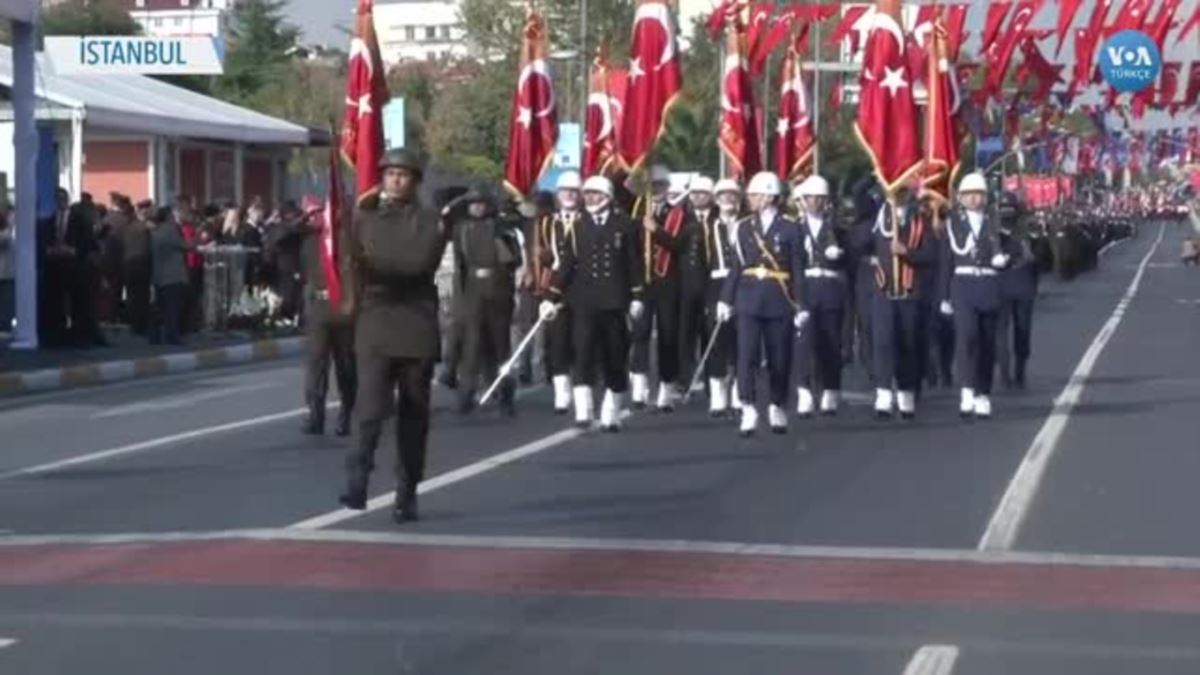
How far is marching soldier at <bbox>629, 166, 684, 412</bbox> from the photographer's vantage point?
24.2 metres

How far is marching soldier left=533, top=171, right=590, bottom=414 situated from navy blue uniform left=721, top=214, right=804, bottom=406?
4.02 feet

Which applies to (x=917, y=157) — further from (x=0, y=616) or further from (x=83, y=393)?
(x=0, y=616)

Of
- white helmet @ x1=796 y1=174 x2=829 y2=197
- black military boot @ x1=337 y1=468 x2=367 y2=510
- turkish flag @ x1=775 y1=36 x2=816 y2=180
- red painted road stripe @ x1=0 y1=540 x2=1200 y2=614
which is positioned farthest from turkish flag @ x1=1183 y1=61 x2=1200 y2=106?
red painted road stripe @ x1=0 y1=540 x2=1200 y2=614

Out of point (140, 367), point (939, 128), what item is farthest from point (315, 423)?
point (140, 367)

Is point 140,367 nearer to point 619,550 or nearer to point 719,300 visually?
point 719,300

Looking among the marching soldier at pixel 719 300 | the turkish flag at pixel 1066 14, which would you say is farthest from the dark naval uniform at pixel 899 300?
the turkish flag at pixel 1066 14

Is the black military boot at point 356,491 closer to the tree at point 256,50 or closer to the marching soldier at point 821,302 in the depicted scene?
the marching soldier at point 821,302

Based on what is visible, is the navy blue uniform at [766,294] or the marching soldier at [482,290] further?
the marching soldier at [482,290]

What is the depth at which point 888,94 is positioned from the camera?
27.7 metres

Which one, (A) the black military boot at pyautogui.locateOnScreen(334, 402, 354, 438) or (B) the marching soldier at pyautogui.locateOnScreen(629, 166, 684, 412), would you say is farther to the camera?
(B) the marching soldier at pyautogui.locateOnScreen(629, 166, 684, 412)

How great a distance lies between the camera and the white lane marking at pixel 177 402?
84.3ft

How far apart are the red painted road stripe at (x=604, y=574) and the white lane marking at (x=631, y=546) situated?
0.13m

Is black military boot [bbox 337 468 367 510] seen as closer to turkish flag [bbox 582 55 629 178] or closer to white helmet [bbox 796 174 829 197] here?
white helmet [bbox 796 174 829 197]

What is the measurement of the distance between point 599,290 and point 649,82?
11.1m
